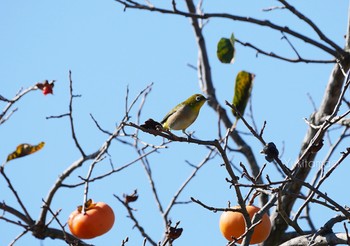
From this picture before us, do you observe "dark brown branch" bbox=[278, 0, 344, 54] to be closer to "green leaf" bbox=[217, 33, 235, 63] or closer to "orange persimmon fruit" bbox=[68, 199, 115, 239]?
"green leaf" bbox=[217, 33, 235, 63]

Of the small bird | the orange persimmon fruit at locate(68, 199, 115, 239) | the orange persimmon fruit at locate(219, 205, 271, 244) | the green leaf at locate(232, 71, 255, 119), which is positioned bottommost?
the orange persimmon fruit at locate(219, 205, 271, 244)

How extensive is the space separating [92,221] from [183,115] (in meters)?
1.03

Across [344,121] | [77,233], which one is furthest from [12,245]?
[344,121]

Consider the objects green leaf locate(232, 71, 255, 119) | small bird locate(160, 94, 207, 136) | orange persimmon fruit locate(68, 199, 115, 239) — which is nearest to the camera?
orange persimmon fruit locate(68, 199, 115, 239)

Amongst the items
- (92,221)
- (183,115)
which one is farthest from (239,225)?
(183,115)

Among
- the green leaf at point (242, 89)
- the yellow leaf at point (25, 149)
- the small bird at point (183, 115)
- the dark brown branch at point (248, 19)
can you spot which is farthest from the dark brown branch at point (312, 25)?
the yellow leaf at point (25, 149)

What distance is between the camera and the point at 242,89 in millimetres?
4285

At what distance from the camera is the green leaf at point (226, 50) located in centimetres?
444

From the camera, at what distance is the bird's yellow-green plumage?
4.66 m

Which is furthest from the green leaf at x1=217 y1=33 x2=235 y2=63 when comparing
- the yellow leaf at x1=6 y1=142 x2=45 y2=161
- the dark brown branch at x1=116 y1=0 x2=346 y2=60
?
the yellow leaf at x1=6 y1=142 x2=45 y2=161

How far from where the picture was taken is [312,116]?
5168 mm

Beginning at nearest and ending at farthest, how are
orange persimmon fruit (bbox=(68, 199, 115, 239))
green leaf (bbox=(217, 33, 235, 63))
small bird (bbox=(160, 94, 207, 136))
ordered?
orange persimmon fruit (bbox=(68, 199, 115, 239)) → green leaf (bbox=(217, 33, 235, 63)) → small bird (bbox=(160, 94, 207, 136))

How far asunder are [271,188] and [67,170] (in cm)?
237

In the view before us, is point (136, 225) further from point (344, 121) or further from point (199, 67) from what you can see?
point (199, 67)
